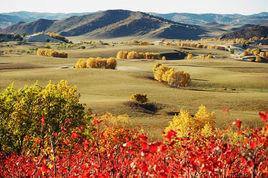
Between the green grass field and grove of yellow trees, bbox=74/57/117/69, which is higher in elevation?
grove of yellow trees, bbox=74/57/117/69

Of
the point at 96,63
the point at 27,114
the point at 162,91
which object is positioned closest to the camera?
the point at 27,114

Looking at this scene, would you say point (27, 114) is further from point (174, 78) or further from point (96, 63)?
point (96, 63)

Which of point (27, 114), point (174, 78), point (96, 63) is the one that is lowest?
point (174, 78)

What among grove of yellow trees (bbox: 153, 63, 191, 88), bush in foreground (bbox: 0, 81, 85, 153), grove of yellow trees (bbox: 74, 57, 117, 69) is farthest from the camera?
grove of yellow trees (bbox: 74, 57, 117, 69)

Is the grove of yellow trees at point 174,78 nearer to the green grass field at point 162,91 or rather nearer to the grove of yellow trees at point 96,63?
the green grass field at point 162,91

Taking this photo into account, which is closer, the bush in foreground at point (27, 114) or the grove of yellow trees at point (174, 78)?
the bush in foreground at point (27, 114)

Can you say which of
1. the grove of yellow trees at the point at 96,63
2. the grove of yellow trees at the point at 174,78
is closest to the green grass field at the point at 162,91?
the grove of yellow trees at the point at 174,78

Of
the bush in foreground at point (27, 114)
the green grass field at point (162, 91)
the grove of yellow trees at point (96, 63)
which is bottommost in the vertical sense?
the green grass field at point (162, 91)

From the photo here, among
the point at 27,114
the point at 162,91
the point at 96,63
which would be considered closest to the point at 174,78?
the point at 162,91

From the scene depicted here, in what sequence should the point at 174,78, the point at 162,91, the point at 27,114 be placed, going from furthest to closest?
the point at 174,78, the point at 162,91, the point at 27,114

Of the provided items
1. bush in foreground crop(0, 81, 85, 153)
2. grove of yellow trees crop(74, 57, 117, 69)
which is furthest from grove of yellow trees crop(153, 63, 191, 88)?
bush in foreground crop(0, 81, 85, 153)

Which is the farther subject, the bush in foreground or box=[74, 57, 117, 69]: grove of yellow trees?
box=[74, 57, 117, 69]: grove of yellow trees

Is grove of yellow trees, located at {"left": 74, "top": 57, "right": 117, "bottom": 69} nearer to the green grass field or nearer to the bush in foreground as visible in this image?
the green grass field

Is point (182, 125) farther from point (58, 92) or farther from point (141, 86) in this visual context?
point (141, 86)
